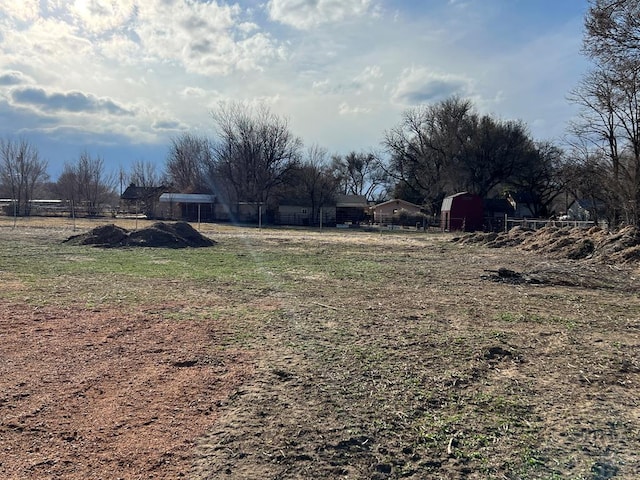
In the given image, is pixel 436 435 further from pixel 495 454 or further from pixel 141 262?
pixel 141 262

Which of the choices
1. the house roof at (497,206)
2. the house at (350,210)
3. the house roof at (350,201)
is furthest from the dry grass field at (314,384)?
the house roof at (497,206)

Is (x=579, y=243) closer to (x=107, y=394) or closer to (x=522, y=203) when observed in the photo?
(x=107, y=394)

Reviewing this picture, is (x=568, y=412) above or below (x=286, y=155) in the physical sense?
below

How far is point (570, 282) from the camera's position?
1183 centimetres

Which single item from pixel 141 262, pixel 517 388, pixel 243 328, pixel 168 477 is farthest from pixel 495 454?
pixel 141 262

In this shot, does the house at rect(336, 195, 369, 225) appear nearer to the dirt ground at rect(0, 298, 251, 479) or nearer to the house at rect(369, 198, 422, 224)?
→ the house at rect(369, 198, 422, 224)

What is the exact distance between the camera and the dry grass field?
302cm

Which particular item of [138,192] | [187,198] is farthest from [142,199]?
[187,198]

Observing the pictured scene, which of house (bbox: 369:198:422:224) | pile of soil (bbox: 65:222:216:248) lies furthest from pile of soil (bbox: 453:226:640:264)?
house (bbox: 369:198:422:224)

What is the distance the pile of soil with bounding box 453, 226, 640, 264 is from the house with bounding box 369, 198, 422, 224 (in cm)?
2972

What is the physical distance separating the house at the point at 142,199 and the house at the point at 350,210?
81.1ft

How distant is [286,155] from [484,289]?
179ft

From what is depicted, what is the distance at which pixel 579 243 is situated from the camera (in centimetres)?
1942

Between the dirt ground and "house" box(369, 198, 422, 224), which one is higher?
"house" box(369, 198, 422, 224)
